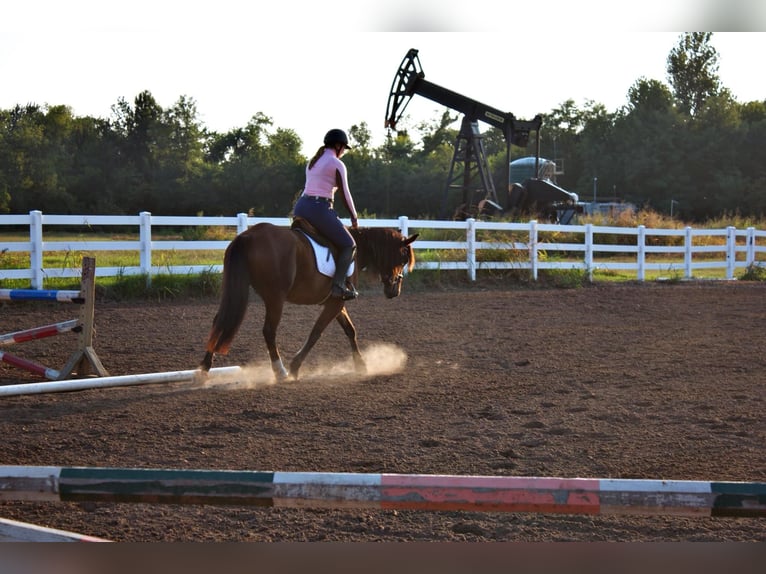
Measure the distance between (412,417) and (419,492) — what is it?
3924 mm

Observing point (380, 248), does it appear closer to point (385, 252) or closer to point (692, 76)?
point (385, 252)

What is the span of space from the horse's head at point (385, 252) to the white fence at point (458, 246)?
560cm

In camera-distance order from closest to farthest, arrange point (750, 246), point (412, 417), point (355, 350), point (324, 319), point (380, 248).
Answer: point (412, 417) → point (324, 319) → point (355, 350) → point (380, 248) → point (750, 246)

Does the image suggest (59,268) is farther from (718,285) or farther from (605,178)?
(605,178)

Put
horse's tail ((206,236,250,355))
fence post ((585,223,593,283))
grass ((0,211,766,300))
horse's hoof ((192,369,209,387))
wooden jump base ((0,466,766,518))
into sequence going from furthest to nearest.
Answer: fence post ((585,223,593,283)), grass ((0,211,766,300)), horse's hoof ((192,369,209,387)), horse's tail ((206,236,250,355)), wooden jump base ((0,466,766,518))

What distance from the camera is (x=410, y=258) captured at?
8672 mm

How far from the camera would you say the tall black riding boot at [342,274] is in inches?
300

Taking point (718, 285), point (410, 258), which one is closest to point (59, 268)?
point (410, 258)

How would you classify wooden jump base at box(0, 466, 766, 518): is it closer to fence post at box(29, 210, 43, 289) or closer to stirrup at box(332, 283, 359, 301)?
stirrup at box(332, 283, 359, 301)

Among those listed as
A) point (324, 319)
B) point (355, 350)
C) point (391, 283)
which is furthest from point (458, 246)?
point (324, 319)

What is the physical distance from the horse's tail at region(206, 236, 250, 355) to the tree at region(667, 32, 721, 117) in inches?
2672

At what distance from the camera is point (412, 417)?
5809 millimetres

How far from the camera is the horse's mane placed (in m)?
8.26

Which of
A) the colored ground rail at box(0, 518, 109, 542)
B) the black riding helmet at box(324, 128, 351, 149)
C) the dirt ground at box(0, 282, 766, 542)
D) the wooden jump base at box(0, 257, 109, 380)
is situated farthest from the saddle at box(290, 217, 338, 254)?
the colored ground rail at box(0, 518, 109, 542)
